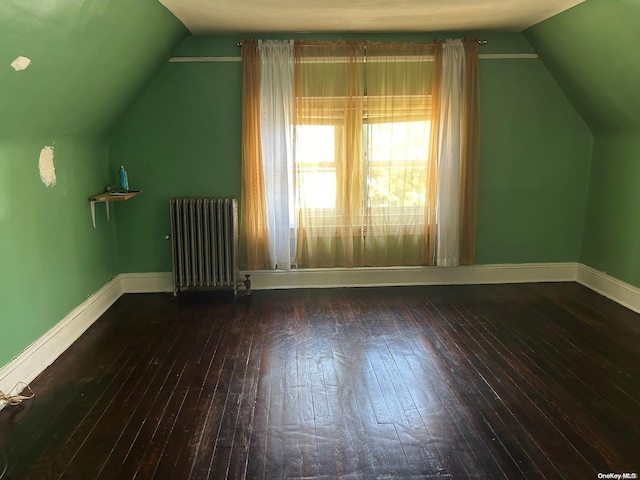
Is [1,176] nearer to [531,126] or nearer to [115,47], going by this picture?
[115,47]

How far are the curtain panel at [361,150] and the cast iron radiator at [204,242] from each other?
19 cm

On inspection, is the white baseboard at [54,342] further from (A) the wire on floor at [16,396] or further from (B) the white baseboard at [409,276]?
(B) the white baseboard at [409,276]

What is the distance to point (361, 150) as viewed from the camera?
4395 millimetres

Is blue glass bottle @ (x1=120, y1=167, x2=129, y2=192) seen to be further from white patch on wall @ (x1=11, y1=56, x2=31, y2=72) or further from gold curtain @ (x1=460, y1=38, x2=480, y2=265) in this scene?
gold curtain @ (x1=460, y1=38, x2=480, y2=265)

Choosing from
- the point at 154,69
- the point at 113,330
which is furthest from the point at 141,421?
the point at 154,69

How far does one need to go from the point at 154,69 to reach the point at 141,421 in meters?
2.81

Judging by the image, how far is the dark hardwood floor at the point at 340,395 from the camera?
222 cm

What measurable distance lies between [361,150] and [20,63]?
274 centimetres

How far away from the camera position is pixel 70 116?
10.7 ft

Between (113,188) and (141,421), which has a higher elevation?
(113,188)

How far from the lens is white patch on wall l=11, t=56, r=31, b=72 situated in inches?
88.7

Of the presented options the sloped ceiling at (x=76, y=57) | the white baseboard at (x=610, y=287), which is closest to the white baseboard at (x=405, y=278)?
the white baseboard at (x=610, y=287)

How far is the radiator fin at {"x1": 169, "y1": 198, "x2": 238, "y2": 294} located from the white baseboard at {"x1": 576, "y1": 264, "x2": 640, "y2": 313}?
3.29 metres

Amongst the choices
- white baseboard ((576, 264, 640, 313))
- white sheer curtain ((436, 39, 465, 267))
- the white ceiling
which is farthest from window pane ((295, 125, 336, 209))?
white baseboard ((576, 264, 640, 313))
